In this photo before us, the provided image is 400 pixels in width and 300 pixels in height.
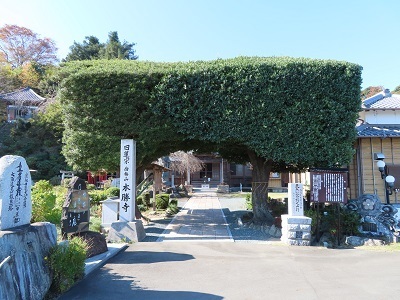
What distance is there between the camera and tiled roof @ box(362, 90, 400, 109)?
14141mm

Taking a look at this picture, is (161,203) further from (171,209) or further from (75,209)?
(75,209)

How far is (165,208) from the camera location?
18578 millimetres

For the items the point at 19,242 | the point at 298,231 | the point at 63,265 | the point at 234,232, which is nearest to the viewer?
the point at 19,242

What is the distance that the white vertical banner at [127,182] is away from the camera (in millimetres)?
10305

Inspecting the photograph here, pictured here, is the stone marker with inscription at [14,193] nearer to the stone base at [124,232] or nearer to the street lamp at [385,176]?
the stone base at [124,232]

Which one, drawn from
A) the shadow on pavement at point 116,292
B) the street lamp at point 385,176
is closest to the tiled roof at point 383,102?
the street lamp at point 385,176

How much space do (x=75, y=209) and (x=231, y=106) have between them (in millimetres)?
6467

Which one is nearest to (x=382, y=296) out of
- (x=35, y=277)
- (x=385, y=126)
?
(x=35, y=277)

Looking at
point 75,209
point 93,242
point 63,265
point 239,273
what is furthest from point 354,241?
point 63,265

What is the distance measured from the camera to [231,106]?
444 inches

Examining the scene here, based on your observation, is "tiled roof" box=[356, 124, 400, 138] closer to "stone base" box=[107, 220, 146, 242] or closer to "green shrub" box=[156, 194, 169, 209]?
"stone base" box=[107, 220, 146, 242]

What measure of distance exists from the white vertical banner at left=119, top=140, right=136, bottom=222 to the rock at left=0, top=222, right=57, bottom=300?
16.2 ft

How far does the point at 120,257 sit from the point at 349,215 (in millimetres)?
8039

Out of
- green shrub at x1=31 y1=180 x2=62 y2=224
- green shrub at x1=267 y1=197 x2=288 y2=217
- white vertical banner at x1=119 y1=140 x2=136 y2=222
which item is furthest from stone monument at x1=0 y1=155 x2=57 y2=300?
green shrub at x1=267 y1=197 x2=288 y2=217
